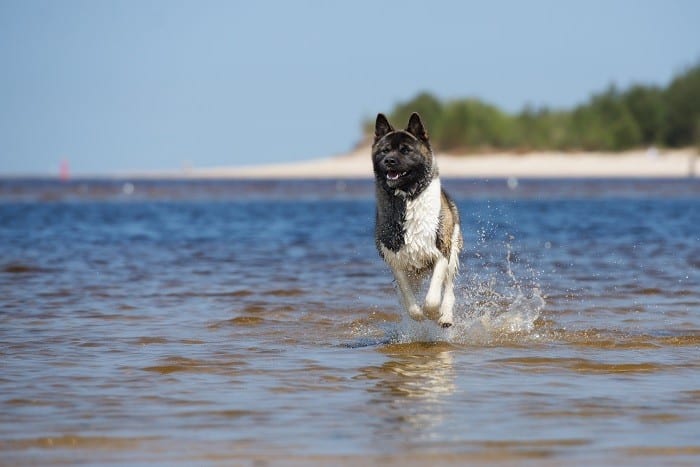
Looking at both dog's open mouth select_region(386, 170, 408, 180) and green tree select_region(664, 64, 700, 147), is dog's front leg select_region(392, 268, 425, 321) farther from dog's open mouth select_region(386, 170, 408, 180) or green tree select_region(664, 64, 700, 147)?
green tree select_region(664, 64, 700, 147)

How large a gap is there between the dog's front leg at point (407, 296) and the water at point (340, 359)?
0.83ft

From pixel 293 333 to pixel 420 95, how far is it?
83.2m

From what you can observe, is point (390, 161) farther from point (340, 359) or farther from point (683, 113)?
point (683, 113)

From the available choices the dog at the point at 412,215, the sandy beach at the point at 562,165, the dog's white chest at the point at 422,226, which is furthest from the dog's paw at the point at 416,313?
the sandy beach at the point at 562,165

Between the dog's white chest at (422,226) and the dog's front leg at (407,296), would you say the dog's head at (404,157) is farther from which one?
the dog's front leg at (407,296)

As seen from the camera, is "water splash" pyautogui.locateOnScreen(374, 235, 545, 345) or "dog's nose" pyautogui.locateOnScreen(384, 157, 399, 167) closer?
"dog's nose" pyautogui.locateOnScreen(384, 157, 399, 167)

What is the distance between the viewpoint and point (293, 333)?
951 cm

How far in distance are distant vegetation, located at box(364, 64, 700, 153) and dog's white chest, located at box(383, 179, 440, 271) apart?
68.5 meters

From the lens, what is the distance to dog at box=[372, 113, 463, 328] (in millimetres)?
8609

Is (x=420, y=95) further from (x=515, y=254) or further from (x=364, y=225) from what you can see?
(x=515, y=254)

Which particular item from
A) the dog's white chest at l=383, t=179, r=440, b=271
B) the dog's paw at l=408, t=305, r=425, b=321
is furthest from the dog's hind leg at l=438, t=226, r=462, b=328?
the dog's white chest at l=383, t=179, r=440, b=271

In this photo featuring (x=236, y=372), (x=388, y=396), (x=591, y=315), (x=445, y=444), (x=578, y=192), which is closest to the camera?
(x=445, y=444)

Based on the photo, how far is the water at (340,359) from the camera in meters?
5.43

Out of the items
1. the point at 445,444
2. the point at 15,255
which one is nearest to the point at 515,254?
the point at 15,255
